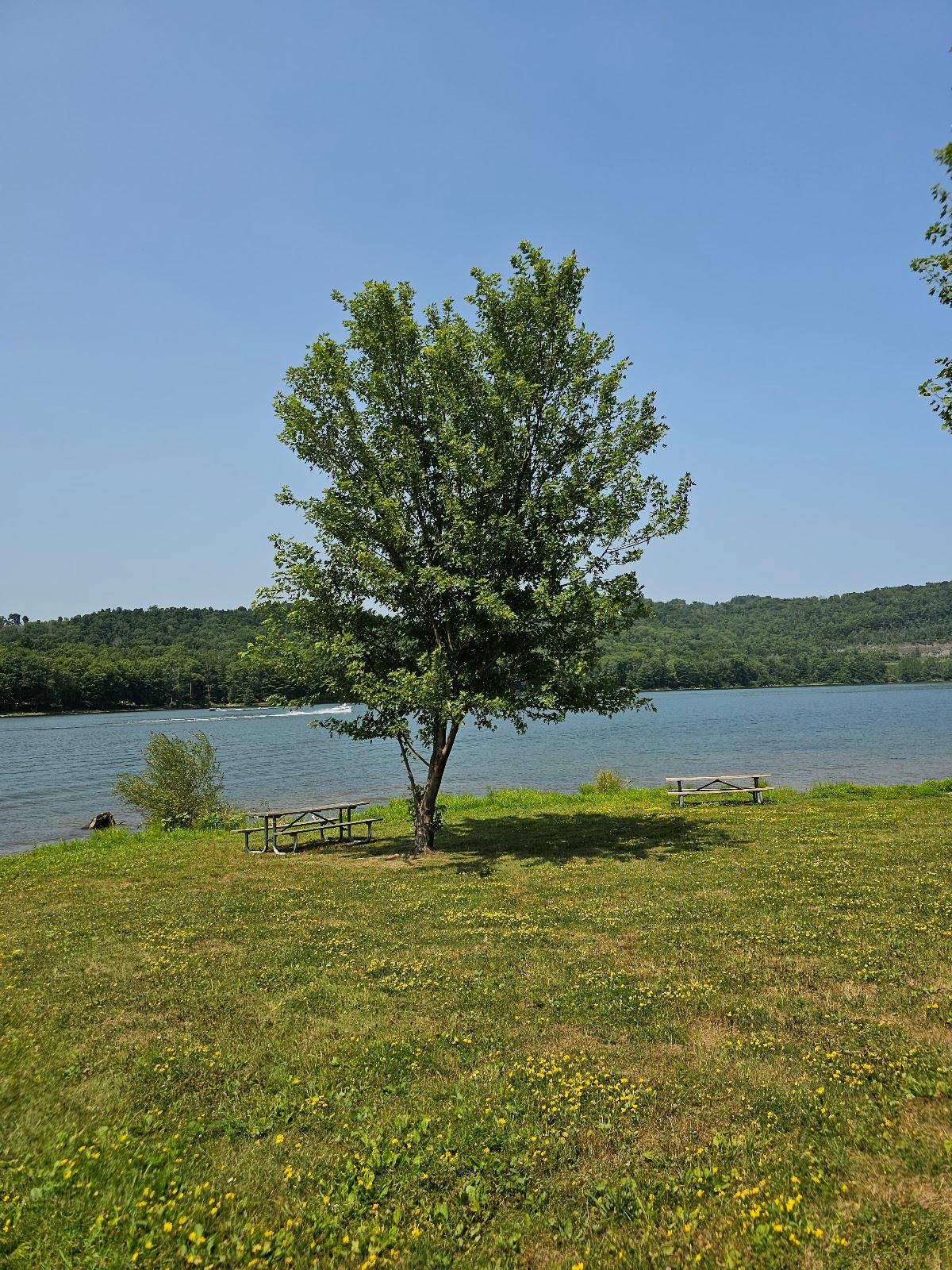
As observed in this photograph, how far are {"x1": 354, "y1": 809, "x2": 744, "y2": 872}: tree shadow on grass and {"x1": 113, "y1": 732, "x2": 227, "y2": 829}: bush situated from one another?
10647mm

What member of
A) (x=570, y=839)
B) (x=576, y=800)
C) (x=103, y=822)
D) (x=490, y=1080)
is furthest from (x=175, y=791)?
(x=490, y=1080)

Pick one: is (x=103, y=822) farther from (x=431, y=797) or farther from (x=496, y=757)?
(x=496, y=757)

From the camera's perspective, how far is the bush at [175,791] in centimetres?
2911

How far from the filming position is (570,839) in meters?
21.1

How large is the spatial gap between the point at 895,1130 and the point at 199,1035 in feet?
22.6

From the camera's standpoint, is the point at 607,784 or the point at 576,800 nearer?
the point at 576,800

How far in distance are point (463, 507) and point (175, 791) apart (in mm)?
19013

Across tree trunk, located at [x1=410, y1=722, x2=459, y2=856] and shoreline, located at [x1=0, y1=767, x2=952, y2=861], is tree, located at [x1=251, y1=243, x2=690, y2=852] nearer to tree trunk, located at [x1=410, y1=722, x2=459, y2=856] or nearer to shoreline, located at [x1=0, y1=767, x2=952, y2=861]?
tree trunk, located at [x1=410, y1=722, x2=459, y2=856]

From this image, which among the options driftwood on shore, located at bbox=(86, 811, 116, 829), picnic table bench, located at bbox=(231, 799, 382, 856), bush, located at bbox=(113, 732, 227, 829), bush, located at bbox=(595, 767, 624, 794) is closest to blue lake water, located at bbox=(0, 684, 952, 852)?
driftwood on shore, located at bbox=(86, 811, 116, 829)

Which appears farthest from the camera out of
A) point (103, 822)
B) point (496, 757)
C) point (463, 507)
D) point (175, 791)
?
point (496, 757)

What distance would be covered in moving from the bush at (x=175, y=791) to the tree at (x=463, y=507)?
13.3 meters

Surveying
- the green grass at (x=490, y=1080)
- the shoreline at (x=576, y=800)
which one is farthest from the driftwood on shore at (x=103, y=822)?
the green grass at (x=490, y=1080)

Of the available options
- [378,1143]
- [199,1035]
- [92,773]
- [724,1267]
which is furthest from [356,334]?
[92,773]

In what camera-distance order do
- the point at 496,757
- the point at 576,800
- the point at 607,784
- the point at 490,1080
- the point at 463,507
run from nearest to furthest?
the point at 490,1080 < the point at 463,507 < the point at 576,800 < the point at 607,784 < the point at 496,757
